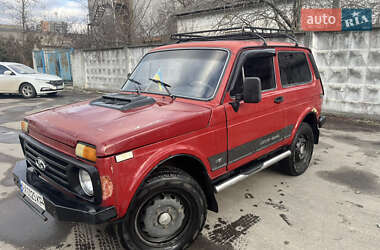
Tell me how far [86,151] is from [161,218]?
3.08 ft

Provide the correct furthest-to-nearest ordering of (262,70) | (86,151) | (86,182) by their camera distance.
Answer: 1. (262,70)
2. (86,182)
3. (86,151)

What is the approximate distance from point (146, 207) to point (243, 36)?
2.63m

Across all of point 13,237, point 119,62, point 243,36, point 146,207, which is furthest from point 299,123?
point 119,62

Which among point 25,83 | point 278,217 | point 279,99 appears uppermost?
point 25,83

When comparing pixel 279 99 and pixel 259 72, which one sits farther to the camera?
pixel 279 99

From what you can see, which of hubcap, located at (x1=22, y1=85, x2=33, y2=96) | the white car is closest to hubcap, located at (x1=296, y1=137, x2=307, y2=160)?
the white car

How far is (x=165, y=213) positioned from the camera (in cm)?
252

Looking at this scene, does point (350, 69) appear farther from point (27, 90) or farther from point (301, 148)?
point (27, 90)

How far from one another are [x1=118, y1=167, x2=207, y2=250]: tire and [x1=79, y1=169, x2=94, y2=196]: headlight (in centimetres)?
37

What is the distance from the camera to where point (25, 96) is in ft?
41.5

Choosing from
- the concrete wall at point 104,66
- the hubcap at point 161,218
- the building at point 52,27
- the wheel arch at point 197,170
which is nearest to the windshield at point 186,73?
the wheel arch at point 197,170

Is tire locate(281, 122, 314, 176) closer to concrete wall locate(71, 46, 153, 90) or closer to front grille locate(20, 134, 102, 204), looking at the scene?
front grille locate(20, 134, 102, 204)

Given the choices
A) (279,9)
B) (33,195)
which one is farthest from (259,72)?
(279,9)

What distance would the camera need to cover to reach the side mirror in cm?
276
